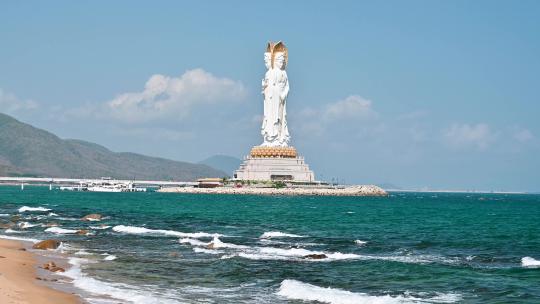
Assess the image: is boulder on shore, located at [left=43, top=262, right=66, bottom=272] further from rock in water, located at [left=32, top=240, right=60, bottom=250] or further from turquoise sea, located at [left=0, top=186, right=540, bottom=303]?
rock in water, located at [left=32, top=240, right=60, bottom=250]

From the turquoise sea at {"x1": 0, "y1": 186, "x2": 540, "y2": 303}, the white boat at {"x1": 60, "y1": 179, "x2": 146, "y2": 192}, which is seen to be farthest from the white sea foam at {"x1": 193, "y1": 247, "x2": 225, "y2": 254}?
the white boat at {"x1": 60, "y1": 179, "x2": 146, "y2": 192}

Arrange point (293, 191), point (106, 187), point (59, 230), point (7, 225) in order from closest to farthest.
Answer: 1. point (59, 230)
2. point (7, 225)
3. point (293, 191)
4. point (106, 187)

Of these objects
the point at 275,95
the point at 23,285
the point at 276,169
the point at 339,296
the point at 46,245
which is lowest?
the point at 339,296

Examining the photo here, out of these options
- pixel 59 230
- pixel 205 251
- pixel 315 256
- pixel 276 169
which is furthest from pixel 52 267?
pixel 276 169

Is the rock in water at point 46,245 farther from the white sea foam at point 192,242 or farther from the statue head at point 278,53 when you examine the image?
the statue head at point 278,53

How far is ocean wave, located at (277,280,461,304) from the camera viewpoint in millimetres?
26203

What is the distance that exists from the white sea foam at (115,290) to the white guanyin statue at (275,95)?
124 m

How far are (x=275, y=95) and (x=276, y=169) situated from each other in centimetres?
1472

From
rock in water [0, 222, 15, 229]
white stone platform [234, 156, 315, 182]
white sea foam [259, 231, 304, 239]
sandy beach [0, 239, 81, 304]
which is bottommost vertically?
sandy beach [0, 239, 81, 304]

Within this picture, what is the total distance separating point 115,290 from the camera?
91.0ft

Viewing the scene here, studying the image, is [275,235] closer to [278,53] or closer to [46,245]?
[46,245]

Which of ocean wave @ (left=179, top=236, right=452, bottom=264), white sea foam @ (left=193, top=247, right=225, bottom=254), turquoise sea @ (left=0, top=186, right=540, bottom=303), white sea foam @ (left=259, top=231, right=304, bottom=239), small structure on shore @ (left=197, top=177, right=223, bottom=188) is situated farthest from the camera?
small structure on shore @ (left=197, top=177, right=223, bottom=188)

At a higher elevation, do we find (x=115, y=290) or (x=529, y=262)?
(x=529, y=262)

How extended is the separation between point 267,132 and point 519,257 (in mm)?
117039
